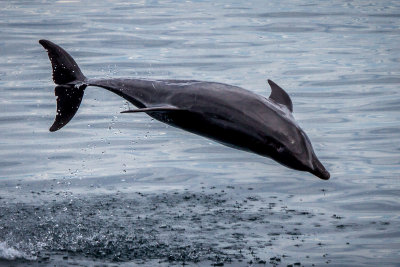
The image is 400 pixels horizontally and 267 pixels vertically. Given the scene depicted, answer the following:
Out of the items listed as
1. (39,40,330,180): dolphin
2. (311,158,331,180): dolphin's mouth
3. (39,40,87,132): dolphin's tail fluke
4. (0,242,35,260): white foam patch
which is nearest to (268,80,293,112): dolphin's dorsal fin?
(39,40,330,180): dolphin

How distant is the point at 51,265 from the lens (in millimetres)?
8695

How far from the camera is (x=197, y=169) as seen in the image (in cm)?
1248

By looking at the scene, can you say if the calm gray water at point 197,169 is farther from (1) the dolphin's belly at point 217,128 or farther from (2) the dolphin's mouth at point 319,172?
(2) the dolphin's mouth at point 319,172

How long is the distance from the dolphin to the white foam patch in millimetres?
1935

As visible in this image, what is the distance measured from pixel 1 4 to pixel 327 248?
92.1 ft

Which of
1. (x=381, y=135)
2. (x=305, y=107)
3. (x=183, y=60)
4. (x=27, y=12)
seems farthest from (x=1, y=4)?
(x=381, y=135)

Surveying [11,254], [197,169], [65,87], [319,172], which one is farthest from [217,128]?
[197,169]

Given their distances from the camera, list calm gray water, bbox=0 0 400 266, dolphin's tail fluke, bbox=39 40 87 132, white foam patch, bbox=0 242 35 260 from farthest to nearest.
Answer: dolphin's tail fluke, bbox=39 40 87 132 < calm gray water, bbox=0 0 400 266 < white foam patch, bbox=0 242 35 260

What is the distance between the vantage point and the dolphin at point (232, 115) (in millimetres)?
7395

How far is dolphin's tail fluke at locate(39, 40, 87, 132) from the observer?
9516 mm

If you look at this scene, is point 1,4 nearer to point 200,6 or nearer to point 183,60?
point 200,6

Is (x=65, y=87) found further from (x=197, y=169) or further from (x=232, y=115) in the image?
(x=197, y=169)

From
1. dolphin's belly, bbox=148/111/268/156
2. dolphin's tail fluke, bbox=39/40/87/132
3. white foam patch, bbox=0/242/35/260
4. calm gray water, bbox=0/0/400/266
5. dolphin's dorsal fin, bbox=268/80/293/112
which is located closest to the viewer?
dolphin's belly, bbox=148/111/268/156

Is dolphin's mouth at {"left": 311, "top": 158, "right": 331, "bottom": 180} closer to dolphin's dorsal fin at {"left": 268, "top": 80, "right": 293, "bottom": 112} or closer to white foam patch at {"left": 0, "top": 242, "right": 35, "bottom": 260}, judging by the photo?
dolphin's dorsal fin at {"left": 268, "top": 80, "right": 293, "bottom": 112}
